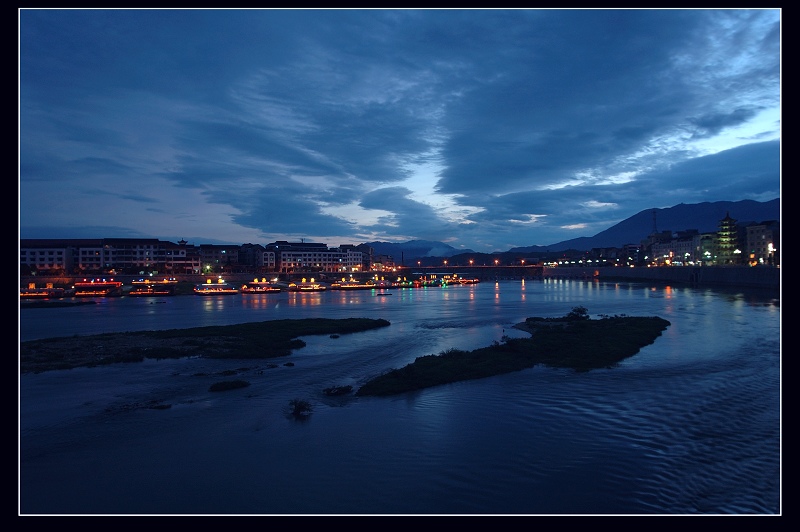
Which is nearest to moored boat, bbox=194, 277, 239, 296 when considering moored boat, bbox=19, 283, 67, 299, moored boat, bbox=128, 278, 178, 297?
moored boat, bbox=128, 278, 178, 297

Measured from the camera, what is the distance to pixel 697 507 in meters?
7.06

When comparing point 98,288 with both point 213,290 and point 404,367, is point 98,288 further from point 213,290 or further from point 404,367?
point 404,367

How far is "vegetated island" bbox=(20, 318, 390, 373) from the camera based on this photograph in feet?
59.2

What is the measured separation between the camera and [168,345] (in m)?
21.2

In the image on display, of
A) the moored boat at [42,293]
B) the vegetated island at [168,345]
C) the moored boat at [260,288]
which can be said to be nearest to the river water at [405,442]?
the vegetated island at [168,345]

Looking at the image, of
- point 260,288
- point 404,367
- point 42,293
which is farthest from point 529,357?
point 260,288

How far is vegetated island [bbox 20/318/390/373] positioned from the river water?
1.64 m

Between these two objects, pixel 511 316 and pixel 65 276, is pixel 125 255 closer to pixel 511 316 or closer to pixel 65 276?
pixel 65 276

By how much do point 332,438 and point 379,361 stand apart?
8.65 meters

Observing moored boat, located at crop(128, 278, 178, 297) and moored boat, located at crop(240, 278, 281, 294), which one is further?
moored boat, located at crop(240, 278, 281, 294)

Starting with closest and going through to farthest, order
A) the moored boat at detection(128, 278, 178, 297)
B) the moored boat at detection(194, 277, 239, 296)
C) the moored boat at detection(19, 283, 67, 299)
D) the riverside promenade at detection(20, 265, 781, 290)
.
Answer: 1. the riverside promenade at detection(20, 265, 781, 290)
2. the moored boat at detection(19, 283, 67, 299)
3. the moored boat at detection(128, 278, 178, 297)
4. the moored boat at detection(194, 277, 239, 296)

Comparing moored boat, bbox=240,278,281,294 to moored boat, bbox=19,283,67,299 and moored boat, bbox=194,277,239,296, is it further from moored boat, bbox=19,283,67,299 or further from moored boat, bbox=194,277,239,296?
moored boat, bbox=19,283,67,299
